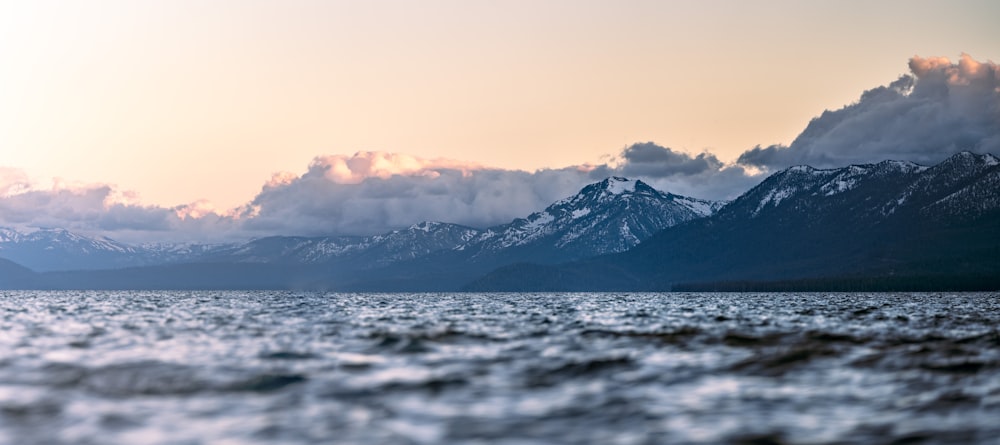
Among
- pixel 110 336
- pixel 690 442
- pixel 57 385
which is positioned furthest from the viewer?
pixel 110 336

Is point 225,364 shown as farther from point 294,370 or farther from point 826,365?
point 826,365

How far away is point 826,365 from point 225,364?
79.7 ft

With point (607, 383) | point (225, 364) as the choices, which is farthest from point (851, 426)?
point (225, 364)

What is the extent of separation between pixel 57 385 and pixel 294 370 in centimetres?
816

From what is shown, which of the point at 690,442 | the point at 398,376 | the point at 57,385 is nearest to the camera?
the point at 690,442

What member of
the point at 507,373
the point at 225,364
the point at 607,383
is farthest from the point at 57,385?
the point at 607,383

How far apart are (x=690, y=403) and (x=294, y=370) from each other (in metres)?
15.5

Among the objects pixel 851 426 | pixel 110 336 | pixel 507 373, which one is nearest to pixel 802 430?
pixel 851 426

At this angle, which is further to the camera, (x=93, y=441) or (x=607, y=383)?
(x=607, y=383)

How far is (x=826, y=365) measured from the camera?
37312mm

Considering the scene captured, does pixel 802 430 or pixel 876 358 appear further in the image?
pixel 876 358

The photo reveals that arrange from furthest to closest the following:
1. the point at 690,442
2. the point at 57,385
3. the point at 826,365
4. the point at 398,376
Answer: the point at 826,365, the point at 398,376, the point at 57,385, the point at 690,442

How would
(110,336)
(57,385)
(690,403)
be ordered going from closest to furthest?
(690,403), (57,385), (110,336)

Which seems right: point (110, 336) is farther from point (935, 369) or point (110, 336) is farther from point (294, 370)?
point (935, 369)
